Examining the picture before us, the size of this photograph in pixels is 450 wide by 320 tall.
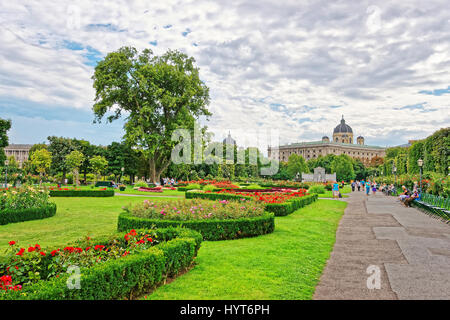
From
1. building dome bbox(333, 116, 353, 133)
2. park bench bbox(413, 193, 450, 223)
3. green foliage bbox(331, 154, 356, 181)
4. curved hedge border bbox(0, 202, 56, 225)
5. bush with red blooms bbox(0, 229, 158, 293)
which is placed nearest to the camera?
bush with red blooms bbox(0, 229, 158, 293)

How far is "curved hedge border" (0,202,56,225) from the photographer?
36.5 feet

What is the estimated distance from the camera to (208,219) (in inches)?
353

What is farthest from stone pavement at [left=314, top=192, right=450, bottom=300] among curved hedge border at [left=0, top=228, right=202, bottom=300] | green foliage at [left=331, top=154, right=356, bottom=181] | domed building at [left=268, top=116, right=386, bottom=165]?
domed building at [left=268, top=116, right=386, bottom=165]

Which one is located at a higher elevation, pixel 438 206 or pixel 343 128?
pixel 343 128

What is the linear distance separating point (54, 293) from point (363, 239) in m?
7.82

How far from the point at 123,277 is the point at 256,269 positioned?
245 cm

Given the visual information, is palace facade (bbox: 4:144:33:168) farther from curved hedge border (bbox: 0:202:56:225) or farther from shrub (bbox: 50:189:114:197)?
curved hedge border (bbox: 0:202:56:225)

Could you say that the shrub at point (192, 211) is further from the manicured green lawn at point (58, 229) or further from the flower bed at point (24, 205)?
the flower bed at point (24, 205)

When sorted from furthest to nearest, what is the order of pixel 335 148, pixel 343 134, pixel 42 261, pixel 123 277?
pixel 343 134, pixel 335 148, pixel 42 261, pixel 123 277

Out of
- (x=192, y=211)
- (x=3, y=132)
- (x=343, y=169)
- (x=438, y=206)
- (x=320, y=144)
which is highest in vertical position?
(x=320, y=144)

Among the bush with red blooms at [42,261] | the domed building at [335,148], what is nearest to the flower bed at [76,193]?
the bush with red blooms at [42,261]

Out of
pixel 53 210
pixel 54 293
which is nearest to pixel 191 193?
pixel 53 210

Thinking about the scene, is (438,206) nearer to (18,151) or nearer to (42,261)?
(42,261)

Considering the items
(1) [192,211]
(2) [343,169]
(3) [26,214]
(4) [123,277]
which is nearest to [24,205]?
(3) [26,214]
